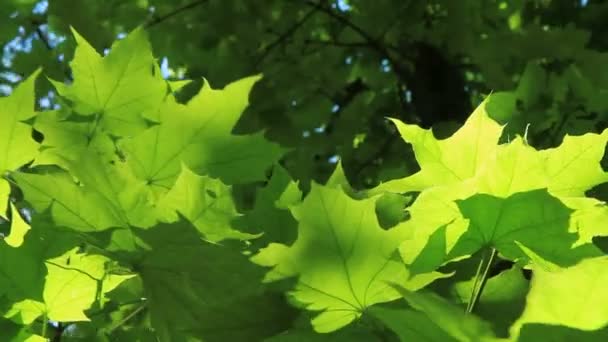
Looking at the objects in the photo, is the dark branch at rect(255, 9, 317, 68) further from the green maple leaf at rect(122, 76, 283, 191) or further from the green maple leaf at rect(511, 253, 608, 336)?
the green maple leaf at rect(511, 253, 608, 336)

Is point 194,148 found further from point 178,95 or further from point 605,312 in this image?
point 178,95

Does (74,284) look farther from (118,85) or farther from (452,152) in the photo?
(452,152)

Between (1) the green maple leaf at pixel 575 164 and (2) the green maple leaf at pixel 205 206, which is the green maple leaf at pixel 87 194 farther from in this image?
(1) the green maple leaf at pixel 575 164

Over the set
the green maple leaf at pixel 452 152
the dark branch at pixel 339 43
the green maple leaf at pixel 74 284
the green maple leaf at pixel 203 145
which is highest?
the dark branch at pixel 339 43

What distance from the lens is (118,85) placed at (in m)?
0.86

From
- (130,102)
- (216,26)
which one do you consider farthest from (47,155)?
(216,26)

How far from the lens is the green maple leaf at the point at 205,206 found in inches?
26.7

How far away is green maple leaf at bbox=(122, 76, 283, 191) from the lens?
0.81 meters

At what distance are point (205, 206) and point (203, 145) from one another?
16 cm

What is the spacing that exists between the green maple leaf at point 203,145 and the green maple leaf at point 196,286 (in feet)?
0.47

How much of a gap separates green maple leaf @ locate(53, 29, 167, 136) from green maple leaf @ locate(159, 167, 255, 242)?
0.19m

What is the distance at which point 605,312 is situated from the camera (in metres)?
0.53

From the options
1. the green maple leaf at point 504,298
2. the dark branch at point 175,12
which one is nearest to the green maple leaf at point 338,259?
the green maple leaf at point 504,298

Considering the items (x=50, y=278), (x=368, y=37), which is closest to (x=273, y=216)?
(x=50, y=278)
